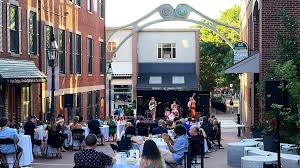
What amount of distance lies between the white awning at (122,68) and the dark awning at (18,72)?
106 ft

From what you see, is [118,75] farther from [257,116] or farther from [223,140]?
[257,116]

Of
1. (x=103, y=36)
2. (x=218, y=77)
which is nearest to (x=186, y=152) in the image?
(x=103, y=36)

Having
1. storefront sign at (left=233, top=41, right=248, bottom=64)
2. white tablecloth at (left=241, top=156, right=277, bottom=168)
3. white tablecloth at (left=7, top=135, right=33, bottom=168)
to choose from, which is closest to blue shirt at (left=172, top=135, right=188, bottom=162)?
white tablecloth at (left=241, top=156, right=277, bottom=168)

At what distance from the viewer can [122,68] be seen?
5728cm

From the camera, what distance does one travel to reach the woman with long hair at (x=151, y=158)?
9.37 meters

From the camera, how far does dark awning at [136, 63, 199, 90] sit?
5538 cm

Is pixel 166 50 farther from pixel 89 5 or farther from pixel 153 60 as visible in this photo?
pixel 89 5

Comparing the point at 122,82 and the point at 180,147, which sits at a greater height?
the point at 122,82

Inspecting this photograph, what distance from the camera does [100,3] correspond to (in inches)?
1610

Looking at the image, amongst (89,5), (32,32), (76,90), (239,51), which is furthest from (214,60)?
(32,32)

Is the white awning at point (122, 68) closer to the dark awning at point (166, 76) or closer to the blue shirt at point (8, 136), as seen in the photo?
the dark awning at point (166, 76)

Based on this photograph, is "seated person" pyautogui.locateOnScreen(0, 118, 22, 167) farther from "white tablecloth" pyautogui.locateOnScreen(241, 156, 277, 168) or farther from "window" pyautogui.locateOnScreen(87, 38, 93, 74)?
"window" pyautogui.locateOnScreen(87, 38, 93, 74)

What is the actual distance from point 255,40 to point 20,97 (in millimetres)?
10326

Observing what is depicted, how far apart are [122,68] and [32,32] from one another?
31565 millimetres
